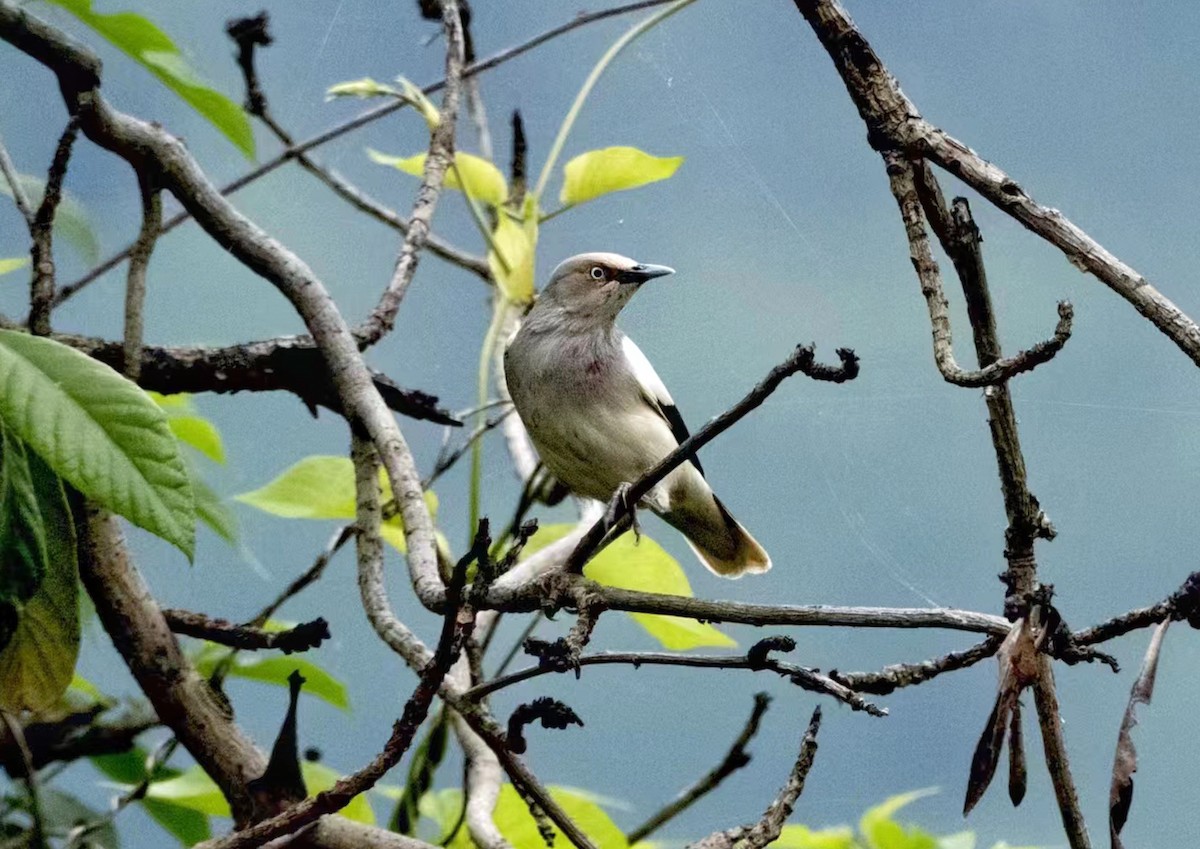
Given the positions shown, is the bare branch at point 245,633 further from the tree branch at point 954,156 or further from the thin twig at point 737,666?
the tree branch at point 954,156

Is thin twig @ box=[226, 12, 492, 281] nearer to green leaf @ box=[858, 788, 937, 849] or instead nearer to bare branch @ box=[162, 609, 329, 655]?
bare branch @ box=[162, 609, 329, 655]

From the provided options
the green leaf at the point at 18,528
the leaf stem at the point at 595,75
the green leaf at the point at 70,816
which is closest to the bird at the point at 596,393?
the leaf stem at the point at 595,75

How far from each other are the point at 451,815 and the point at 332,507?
406mm

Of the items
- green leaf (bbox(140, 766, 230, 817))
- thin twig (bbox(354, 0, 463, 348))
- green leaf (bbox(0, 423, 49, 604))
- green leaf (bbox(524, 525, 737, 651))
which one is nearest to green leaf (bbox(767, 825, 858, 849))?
green leaf (bbox(524, 525, 737, 651))

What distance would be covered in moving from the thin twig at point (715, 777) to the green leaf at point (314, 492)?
46 centimetres

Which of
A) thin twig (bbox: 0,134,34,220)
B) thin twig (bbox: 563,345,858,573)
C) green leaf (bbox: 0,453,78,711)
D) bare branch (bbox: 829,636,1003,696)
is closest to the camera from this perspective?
thin twig (bbox: 563,345,858,573)

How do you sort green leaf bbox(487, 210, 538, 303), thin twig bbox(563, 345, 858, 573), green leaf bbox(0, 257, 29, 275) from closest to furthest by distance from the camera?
1. thin twig bbox(563, 345, 858, 573)
2. green leaf bbox(0, 257, 29, 275)
3. green leaf bbox(487, 210, 538, 303)

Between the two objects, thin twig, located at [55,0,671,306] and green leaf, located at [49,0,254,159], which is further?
thin twig, located at [55,0,671,306]

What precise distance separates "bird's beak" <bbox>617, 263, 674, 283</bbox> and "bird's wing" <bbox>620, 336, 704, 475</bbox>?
0.10 meters

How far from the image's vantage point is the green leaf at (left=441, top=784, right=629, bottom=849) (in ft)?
4.78

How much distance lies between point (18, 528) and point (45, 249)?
13.5 inches

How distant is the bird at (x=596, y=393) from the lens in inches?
61.6

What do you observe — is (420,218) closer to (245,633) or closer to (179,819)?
(245,633)

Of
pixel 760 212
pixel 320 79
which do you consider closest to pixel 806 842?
pixel 760 212
